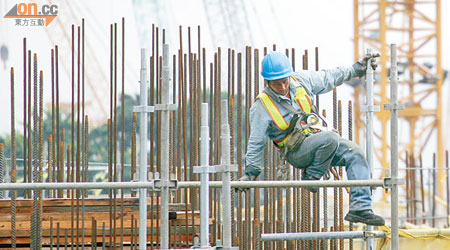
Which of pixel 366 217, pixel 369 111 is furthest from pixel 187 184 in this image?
pixel 369 111

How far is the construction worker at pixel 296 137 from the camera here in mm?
8211

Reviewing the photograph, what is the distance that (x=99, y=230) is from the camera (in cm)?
913

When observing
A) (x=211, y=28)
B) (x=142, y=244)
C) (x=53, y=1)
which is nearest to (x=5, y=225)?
(x=142, y=244)

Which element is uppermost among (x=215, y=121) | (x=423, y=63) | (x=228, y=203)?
(x=423, y=63)

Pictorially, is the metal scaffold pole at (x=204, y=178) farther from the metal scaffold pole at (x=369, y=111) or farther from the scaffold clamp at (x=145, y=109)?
the metal scaffold pole at (x=369, y=111)

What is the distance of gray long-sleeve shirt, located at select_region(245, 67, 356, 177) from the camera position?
8.18 metres

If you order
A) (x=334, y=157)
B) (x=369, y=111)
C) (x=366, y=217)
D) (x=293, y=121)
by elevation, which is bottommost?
(x=366, y=217)

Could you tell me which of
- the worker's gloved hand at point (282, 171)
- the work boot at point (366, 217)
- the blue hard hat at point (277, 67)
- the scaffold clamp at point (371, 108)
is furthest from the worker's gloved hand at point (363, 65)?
→ the work boot at point (366, 217)

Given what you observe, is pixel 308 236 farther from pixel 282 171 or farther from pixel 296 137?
pixel 296 137

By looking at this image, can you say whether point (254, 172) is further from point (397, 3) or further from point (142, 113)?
point (397, 3)

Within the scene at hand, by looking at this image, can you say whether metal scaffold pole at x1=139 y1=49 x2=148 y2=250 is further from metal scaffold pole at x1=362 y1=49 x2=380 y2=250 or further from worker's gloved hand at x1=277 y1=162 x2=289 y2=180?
metal scaffold pole at x1=362 y1=49 x2=380 y2=250

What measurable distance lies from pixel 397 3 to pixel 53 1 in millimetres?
30000

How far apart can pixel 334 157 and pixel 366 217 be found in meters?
0.67

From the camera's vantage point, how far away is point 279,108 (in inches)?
327
